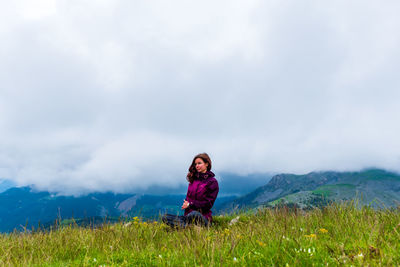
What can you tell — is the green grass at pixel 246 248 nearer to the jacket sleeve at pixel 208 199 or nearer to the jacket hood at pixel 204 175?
the jacket sleeve at pixel 208 199

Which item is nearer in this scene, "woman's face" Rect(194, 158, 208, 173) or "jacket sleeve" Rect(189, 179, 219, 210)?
"jacket sleeve" Rect(189, 179, 219, 210)

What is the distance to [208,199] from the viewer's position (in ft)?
34.3

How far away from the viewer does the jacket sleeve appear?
10.3 meters

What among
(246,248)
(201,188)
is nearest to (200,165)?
(201,188)

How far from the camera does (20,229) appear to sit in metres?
8.67

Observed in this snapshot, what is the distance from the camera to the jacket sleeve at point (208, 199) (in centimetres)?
1031

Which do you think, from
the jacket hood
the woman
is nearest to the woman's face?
the woman

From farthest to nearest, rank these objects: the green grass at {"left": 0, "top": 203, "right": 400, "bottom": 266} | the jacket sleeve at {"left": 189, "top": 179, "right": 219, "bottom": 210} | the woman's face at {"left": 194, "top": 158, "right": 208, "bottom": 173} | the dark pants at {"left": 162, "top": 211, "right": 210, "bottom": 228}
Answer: the woman's face at {"left": 194, "top": 158, "right": 208, "bottom": 173} → the jacket sleeve at {"left": 189, "top": 179, "right": 219, "bottom": 210} → the dark pants at {"left": 162, "top": 211, "right": 210, "bottom": 228} → the green grass at {"left": 0, "top": 203, "right": 400, "bottom": 266}

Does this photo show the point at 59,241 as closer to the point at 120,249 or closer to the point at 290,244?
the point at 120,249

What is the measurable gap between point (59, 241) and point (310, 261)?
214 inches

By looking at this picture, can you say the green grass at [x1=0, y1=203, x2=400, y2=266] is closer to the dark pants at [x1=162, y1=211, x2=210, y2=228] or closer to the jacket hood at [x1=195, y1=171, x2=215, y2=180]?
the dark pants at [x1=162, y1=211, x2=210, y2=228]

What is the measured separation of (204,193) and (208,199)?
276mm

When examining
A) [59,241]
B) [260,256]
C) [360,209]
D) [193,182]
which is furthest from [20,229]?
[360,209]

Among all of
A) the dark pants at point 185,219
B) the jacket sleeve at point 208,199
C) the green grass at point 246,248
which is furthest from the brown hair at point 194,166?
the green grass at point 246,248
